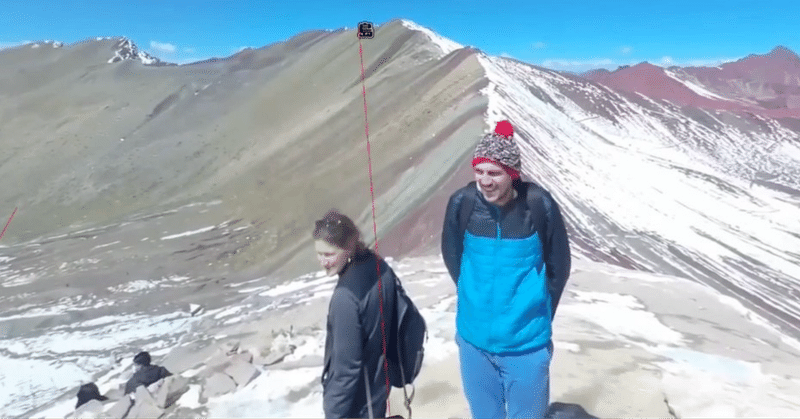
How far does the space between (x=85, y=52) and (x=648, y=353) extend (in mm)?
50024

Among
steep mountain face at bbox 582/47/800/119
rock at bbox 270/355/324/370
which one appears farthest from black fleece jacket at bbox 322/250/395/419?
steep mountain face at bbox 582/47/800/119

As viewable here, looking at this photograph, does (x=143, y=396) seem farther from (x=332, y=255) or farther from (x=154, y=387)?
(x=332, y=255)

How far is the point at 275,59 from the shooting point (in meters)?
39.3

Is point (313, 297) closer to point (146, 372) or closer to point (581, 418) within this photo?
point (146, 372)

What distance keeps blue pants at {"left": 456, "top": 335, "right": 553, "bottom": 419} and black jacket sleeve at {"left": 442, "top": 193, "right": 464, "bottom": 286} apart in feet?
1.30

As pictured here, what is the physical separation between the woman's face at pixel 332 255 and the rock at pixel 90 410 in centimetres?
406

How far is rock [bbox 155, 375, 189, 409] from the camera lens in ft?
15.9

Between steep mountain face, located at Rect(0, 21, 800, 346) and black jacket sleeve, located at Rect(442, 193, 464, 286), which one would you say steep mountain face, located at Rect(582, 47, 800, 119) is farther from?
black jacket sleeve, located at Rect(442, 193, 464, 286)

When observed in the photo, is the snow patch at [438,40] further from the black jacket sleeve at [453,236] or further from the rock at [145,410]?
the black jacket sleeve at [453,236]

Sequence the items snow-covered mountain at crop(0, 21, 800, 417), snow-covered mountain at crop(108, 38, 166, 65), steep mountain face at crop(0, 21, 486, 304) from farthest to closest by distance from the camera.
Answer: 1. snow-covered mountain at crop(108, 38, 166, 65)
2. steep mountain face at crop(0, 21, 486, 304)
3. snow-covered mountain at crop(0, 21, 800, 417)

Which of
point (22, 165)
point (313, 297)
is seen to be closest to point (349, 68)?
point (22, 165)

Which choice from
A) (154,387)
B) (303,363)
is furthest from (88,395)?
(303,363)

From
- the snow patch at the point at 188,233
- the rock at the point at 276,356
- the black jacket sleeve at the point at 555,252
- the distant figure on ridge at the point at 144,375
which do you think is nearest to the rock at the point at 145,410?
the distant figure on ridge at the point at 144,375

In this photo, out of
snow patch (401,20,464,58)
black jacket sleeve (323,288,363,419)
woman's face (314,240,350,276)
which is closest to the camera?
black jacket sleeve (323,288,363,419)
